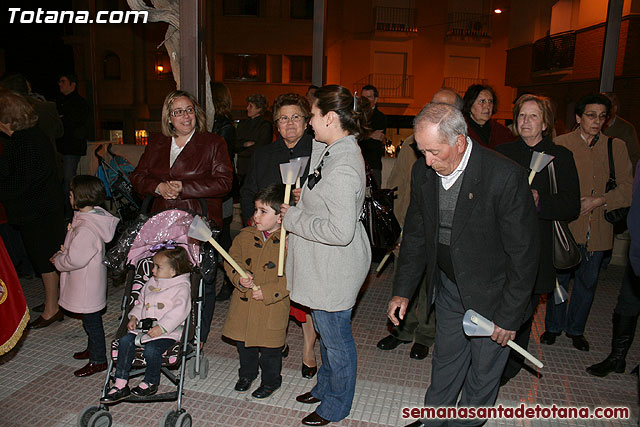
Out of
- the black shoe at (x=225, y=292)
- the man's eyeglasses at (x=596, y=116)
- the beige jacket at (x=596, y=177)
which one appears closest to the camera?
the man's eyeglasses at (x=596, y=116)

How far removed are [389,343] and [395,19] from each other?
2155 cm

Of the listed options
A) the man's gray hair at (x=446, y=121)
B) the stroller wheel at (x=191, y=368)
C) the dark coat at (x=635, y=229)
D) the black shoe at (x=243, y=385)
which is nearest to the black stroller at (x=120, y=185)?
the stroller wheel at (x=191, y=368)

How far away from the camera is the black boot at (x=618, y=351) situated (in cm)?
398

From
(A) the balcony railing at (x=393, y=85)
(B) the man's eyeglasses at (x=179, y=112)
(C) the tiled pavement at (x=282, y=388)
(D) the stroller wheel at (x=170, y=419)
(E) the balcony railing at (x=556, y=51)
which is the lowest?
(C) the tiled pavement at (x=282, y=388)

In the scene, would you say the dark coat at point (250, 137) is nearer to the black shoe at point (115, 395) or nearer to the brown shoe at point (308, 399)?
the brown shoe at point (308, 399)

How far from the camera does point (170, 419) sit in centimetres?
302

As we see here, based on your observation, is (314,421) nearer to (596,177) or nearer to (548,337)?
(548,337)

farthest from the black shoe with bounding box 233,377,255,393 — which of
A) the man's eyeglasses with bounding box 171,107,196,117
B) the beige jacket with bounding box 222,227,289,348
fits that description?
the man's eyeglasses with bounding box 171,107,196,117

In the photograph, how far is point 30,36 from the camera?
2139cm

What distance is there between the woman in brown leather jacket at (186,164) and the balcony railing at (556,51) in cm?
1602

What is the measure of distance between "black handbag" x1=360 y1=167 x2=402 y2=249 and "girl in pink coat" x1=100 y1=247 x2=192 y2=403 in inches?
50.8

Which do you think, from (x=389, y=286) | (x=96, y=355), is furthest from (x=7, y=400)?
(x=389, y=286)

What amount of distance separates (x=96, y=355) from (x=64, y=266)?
0.69 meters

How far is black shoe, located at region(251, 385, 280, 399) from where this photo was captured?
354cm
